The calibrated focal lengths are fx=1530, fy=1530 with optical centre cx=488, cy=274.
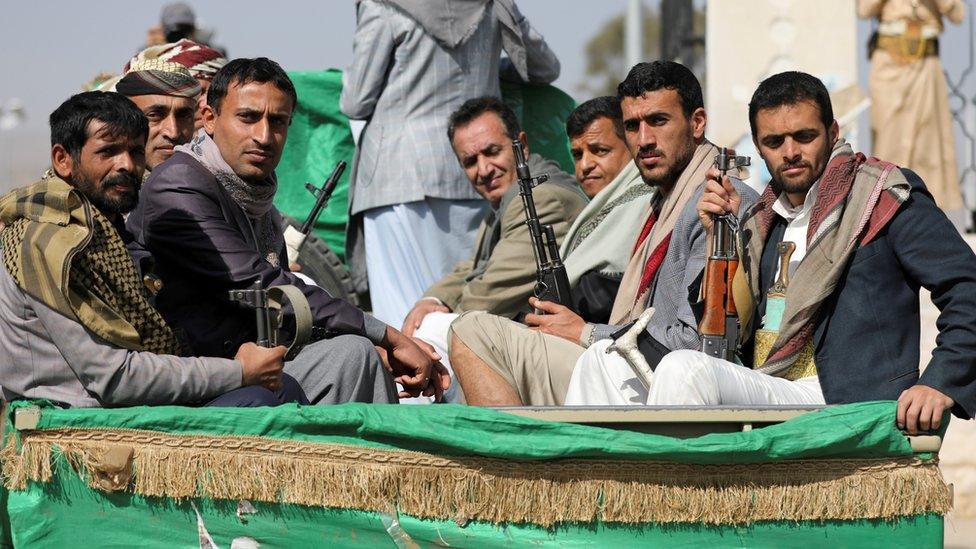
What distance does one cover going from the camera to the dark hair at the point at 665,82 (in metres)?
5.23

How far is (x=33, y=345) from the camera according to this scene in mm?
4086

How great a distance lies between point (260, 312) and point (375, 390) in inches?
21.9

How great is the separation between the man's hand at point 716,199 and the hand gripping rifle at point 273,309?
48.0 inches

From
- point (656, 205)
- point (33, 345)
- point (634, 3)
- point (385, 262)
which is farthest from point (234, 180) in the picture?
point (634, 3)

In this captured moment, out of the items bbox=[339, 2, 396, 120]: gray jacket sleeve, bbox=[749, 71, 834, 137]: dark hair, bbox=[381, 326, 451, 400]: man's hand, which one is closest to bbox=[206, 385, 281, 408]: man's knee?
bbox=[381, 326, 451, 400]: man's hand

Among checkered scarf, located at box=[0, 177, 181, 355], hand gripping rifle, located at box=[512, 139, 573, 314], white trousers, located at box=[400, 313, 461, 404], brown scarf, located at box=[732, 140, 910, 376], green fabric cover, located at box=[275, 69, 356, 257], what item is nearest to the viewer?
checkered scarf, located at box=[0, 177, 181, 355]

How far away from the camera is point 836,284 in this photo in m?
4.46

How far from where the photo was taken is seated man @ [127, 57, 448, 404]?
4.70 meters

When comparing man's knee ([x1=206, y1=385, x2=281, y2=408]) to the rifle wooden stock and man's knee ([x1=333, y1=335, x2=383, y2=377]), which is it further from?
the rifle wooden stock

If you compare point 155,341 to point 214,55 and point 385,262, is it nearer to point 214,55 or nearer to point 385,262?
point 214,55

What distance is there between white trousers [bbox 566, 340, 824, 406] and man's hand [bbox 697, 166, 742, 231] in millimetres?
493

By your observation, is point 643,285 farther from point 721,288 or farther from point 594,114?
point 594,114

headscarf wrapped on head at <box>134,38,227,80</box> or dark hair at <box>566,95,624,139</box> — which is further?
headscarf wrapped on head at <box>134,38,227,80</box>

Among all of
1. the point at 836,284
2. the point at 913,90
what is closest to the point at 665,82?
the point at 836,284
